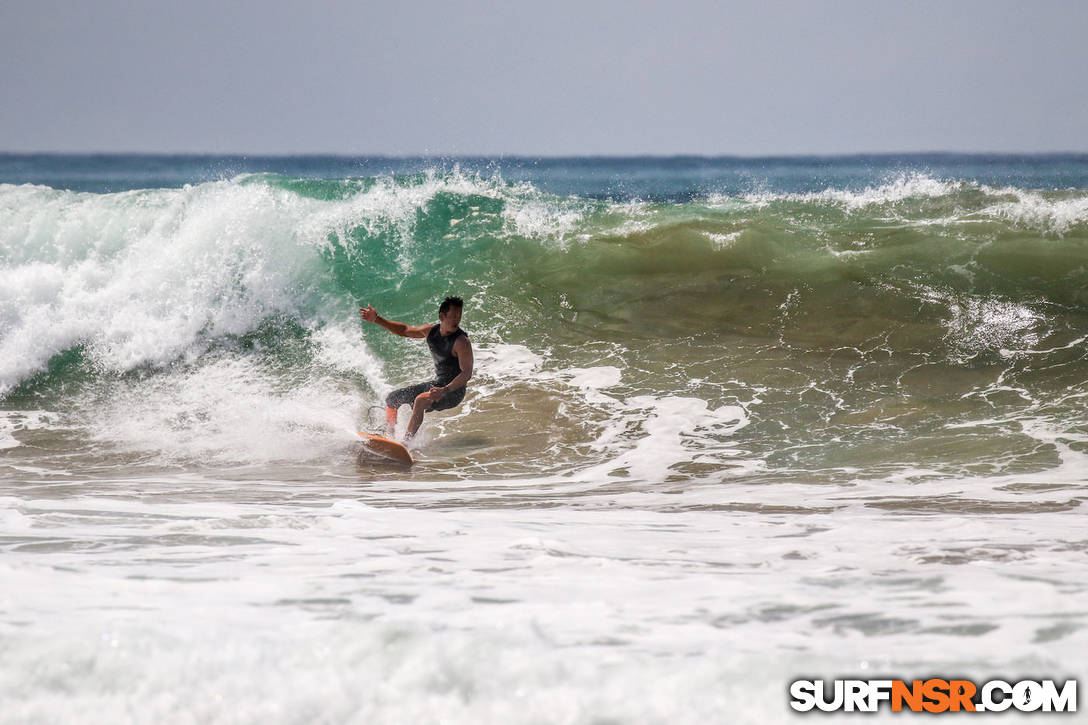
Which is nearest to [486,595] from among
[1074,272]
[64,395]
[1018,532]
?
[1018,532]

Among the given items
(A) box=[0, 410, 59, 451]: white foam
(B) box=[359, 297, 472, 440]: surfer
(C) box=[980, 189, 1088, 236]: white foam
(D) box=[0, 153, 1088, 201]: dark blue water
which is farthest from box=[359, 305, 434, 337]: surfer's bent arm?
(D) box=[0, 153, 1088, 201]: dark blue water

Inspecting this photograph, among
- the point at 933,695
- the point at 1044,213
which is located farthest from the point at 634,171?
the point at 933,695

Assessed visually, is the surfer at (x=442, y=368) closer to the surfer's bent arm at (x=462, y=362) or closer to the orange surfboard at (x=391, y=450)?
the surfer's bent arm at (x=462, y=362)

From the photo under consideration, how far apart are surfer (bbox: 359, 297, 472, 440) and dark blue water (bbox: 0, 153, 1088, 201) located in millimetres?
20752

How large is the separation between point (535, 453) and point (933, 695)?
490 centimetres

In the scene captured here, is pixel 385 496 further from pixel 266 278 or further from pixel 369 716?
pixel 266 278

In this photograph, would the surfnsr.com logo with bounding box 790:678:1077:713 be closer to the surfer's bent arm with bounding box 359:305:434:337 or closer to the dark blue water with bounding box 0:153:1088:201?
the surfer's bent arm with bounding box 359:305:434:337

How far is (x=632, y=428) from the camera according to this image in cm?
812

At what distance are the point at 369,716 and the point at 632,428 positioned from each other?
17.7 feet

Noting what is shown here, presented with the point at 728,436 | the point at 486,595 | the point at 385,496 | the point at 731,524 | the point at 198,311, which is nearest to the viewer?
the point at 486,595

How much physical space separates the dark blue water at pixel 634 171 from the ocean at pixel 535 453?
51.5ft

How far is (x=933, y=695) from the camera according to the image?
291 cm

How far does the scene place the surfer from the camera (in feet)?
24.7

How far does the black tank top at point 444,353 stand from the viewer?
7.59 meters
